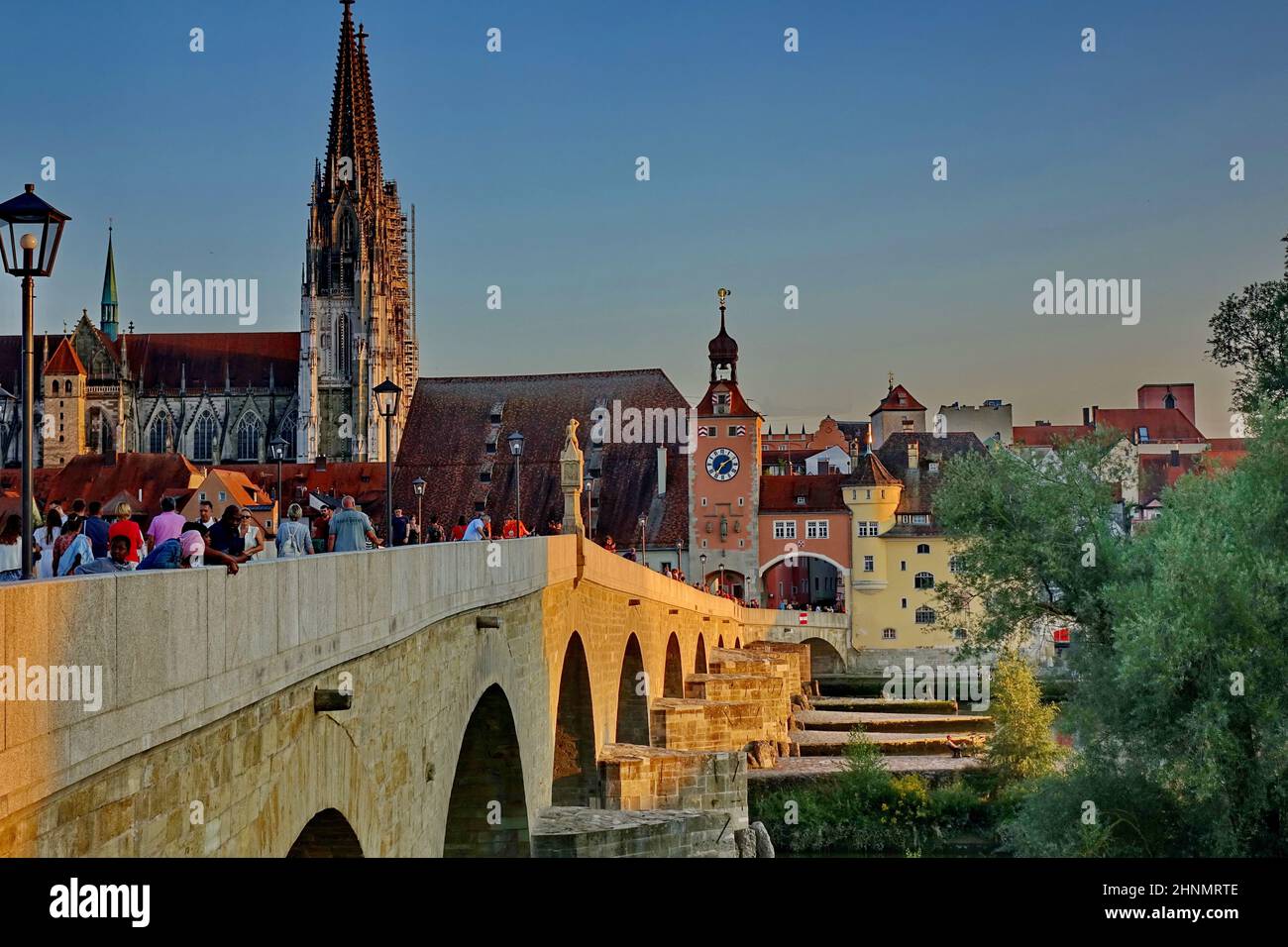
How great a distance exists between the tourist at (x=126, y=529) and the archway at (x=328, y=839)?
6.15 feet

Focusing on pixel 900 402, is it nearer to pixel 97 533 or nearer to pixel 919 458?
pixel 919 458

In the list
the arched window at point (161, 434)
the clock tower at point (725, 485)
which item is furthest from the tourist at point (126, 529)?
the arched window at point (161, 434)

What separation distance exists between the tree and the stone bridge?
11.8 m

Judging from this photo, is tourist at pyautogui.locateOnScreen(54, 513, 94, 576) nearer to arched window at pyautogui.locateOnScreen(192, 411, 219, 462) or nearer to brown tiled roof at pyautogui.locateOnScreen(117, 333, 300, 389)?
arched window at pyautogui.locateOnScreen(192, 411, 219, 462)

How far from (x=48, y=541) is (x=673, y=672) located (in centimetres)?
3315

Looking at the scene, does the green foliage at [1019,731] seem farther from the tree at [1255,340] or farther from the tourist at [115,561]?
the tourist at [115,561]

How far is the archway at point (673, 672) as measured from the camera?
4025 centimetres

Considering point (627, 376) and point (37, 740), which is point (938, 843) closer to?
point (37, 740)

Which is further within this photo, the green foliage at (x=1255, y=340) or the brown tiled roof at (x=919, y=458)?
the brown tiled roof at (x=919, y=458)

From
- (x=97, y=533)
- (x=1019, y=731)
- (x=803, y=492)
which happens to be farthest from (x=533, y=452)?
(x=97, y=533)

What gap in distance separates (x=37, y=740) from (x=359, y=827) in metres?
4.47

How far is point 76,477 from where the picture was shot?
7312 centimetres

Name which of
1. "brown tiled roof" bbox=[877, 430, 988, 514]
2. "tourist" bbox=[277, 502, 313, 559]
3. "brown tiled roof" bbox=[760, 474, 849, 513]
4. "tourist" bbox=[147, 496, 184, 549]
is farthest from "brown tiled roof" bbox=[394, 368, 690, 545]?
"tourist" bbox=[147, 496, 184, 549]
